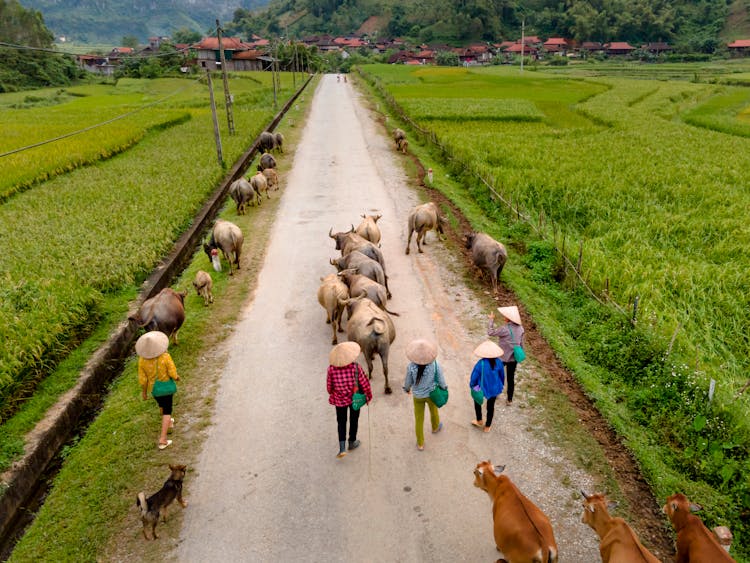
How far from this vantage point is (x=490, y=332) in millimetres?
7730

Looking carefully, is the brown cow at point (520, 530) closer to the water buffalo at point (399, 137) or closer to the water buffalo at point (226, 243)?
the water buffalo at point (226, 243)

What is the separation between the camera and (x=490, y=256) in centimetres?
1125

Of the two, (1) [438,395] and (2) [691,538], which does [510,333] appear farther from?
(2) [691,538]

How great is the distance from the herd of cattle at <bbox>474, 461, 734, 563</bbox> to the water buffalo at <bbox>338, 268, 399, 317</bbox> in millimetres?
4650

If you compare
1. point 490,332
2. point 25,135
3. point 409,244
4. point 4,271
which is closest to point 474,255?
point 409,244

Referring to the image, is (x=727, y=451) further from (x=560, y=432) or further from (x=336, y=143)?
(x=336, y=143)

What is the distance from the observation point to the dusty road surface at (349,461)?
5.78 metres

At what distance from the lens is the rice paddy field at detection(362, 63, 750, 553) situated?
6.79m

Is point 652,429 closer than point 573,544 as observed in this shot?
No

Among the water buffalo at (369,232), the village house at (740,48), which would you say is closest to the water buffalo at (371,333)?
the water buffalo at (369,232)

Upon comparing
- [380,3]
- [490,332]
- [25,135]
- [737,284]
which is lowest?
[737,284]

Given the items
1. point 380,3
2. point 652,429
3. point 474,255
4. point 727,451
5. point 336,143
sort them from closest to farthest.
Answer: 1. point 727,451
2. point 652,429
3. point 474,255
4. point 336,143
5. point 380,3

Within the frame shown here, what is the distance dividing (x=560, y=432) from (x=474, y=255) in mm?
5226

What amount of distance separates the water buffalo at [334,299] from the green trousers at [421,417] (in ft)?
9.99
